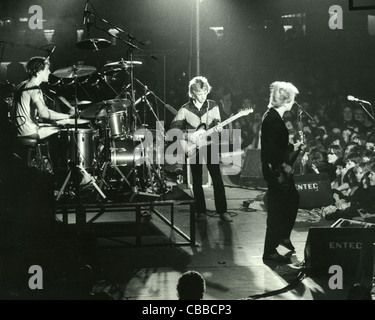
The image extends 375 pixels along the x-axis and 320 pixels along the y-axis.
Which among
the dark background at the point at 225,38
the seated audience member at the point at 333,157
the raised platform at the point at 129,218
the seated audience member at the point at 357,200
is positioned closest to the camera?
the raised platform at the point at 129,218

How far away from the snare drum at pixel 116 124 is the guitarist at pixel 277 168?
3.25m

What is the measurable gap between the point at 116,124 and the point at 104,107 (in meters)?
0.63

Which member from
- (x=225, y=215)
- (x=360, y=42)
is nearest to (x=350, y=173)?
(x=225, y=215)

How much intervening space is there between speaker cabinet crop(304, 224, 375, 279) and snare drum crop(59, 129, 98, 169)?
3.79 meters

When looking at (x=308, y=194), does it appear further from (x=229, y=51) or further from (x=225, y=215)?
(x=229, y=51)

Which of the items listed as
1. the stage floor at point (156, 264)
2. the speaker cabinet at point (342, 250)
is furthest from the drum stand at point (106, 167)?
the speaker cabinet at point (342, 250)

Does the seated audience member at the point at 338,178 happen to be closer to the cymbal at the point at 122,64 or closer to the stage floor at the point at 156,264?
the stage floor at the point at 156,264

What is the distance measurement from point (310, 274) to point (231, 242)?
161 centimetres

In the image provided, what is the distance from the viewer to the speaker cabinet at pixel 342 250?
516 cm

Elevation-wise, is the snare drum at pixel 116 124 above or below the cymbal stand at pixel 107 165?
above

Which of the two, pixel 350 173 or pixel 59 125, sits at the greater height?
pixel 59 125

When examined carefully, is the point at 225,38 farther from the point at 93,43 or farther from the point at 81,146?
the point at 81,146

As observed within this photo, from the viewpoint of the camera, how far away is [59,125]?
7.98 metres

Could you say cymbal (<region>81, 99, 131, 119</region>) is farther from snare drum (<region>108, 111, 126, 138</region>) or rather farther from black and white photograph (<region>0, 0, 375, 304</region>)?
snare drum (<region>108, 111, 126, 138</region>)
